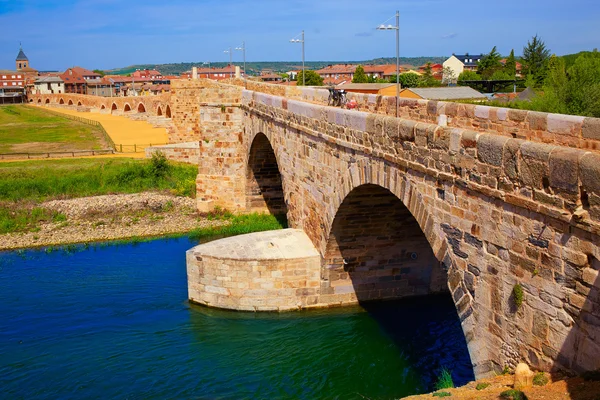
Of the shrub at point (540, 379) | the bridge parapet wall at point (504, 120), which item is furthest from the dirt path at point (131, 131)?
the shrub at point (540, 379)

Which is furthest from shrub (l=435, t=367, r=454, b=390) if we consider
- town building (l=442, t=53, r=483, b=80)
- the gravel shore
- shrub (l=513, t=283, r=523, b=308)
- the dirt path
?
town building (l=442, t=53, r=483, b=80)

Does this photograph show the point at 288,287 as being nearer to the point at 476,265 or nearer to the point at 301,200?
the point at 301,200

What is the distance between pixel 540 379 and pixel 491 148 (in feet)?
8.57

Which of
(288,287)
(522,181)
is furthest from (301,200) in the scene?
(522,181)

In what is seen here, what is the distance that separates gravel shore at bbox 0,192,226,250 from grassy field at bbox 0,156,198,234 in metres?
0.87

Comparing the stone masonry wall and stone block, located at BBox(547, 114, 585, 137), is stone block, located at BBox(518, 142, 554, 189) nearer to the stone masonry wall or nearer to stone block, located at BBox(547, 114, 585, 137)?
the stone masonry wall

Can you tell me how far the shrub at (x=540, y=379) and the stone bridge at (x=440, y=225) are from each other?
0.40ft

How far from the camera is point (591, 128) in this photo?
6762mm

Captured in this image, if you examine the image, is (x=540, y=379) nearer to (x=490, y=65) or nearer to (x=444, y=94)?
(x=444, y=94)

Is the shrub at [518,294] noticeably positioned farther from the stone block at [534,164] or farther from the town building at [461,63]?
the town building at [461,63]

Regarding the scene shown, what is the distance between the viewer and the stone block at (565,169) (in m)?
6.16

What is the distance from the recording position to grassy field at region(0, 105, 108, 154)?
38763 millimetres

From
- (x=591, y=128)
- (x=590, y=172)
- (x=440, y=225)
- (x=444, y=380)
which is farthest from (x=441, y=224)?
(x=444, y=380)

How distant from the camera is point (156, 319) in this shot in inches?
591
